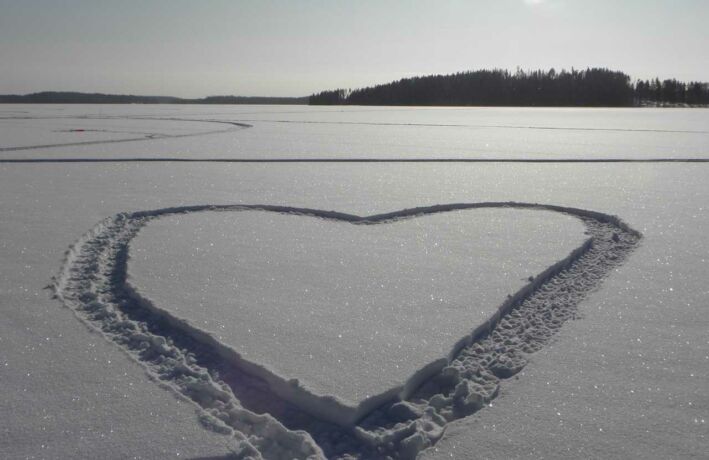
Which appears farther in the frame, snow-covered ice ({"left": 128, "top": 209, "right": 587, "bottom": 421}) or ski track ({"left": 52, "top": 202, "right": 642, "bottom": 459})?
snow-covered ice ({"left": 128, "top": 209, "right": 587, "bottom": 421})

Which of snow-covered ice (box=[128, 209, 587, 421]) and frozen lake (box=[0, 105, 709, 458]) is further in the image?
snow-covered ice (box=[128, 209, 587, 421])

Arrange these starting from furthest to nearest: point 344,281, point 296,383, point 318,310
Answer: point 344,281, point 318,310, point 296,383

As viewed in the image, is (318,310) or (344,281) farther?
(344,281)

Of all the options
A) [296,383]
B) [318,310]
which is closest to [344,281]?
[318,310]

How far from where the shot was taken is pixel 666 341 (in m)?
1.68

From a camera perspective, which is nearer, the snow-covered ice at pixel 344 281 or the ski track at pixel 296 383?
the ski track at pixel 296 383

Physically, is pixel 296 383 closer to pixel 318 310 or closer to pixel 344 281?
pixel 318 310

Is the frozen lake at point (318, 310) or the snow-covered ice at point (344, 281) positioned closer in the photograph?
the frozen lake at point (318, 310)

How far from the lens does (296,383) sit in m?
1.42

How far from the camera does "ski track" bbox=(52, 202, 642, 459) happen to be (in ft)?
4.12

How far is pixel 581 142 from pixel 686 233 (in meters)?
Result: 5.64

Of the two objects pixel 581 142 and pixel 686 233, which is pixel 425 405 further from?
pixel 581 142

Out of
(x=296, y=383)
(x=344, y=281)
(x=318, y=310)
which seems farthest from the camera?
(x=344, y=281)

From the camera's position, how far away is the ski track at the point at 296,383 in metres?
1.26
